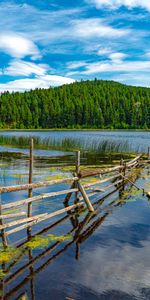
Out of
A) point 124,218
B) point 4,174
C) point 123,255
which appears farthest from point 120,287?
point 4,174

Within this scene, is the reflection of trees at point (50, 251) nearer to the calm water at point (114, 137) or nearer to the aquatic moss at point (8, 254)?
the aquatic moss at point (8, 254)

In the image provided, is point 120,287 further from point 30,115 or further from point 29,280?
point 30,115

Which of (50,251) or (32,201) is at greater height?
(32,201)

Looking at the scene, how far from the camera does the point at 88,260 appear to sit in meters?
9.73

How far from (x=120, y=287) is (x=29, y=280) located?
7.75 feet

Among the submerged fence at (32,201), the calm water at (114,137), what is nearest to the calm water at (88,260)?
the submerged fence at (32,201)

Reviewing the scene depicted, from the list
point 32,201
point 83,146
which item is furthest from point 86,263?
point 83,146

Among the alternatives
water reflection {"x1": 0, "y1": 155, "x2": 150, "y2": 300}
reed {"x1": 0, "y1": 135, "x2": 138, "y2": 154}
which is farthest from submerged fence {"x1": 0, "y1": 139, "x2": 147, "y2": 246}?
reed {"x1": 0, "y1": 135, "x2": 138, "y2": 154}

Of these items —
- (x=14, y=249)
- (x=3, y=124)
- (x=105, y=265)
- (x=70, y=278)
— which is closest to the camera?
(x=70, y=278)

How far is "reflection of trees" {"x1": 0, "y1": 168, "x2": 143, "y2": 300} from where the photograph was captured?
26.8 ft

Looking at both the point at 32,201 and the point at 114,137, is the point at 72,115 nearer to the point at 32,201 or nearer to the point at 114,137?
the point at 114,137

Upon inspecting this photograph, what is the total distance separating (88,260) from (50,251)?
128cm

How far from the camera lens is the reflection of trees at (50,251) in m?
8.16

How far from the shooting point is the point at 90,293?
7.91 meters
